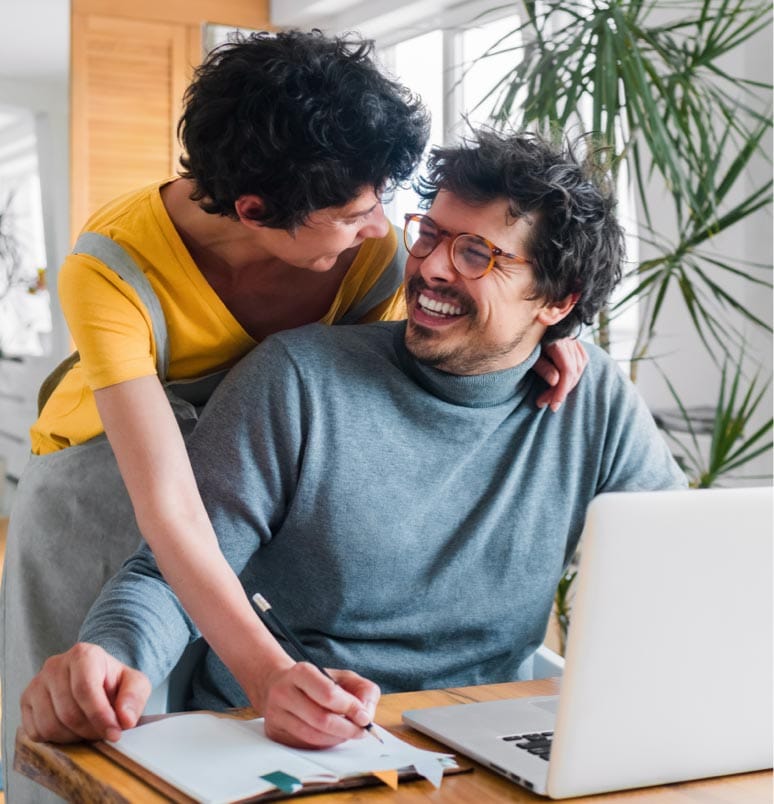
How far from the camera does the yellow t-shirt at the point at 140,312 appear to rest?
141 centimetres

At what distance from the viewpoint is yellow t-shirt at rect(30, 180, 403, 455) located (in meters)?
1.41

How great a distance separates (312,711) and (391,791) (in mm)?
107

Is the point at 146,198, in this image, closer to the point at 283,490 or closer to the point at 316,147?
the point at 316,147

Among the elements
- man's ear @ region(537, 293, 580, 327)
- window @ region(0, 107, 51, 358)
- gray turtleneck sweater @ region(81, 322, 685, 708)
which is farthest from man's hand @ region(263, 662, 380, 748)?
window @ region(0, 107, 51, 358)

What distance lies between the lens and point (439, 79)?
521cm

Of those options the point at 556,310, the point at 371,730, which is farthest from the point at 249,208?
the point at 371,730

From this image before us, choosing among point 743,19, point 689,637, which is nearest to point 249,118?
point 689,637

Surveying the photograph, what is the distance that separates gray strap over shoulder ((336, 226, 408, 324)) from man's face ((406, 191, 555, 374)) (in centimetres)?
13

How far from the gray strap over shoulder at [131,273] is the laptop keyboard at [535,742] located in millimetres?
705

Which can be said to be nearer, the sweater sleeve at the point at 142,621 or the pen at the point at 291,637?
the pen at the point at 291,637

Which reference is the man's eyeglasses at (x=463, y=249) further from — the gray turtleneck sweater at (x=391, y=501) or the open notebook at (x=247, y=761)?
the open notebook at (x=247, y=761)

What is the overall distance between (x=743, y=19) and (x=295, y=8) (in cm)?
292

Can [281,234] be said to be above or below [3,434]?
above

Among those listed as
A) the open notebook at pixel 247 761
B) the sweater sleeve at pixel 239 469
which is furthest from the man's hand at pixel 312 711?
the sweater sleeve at pixel 239 469
